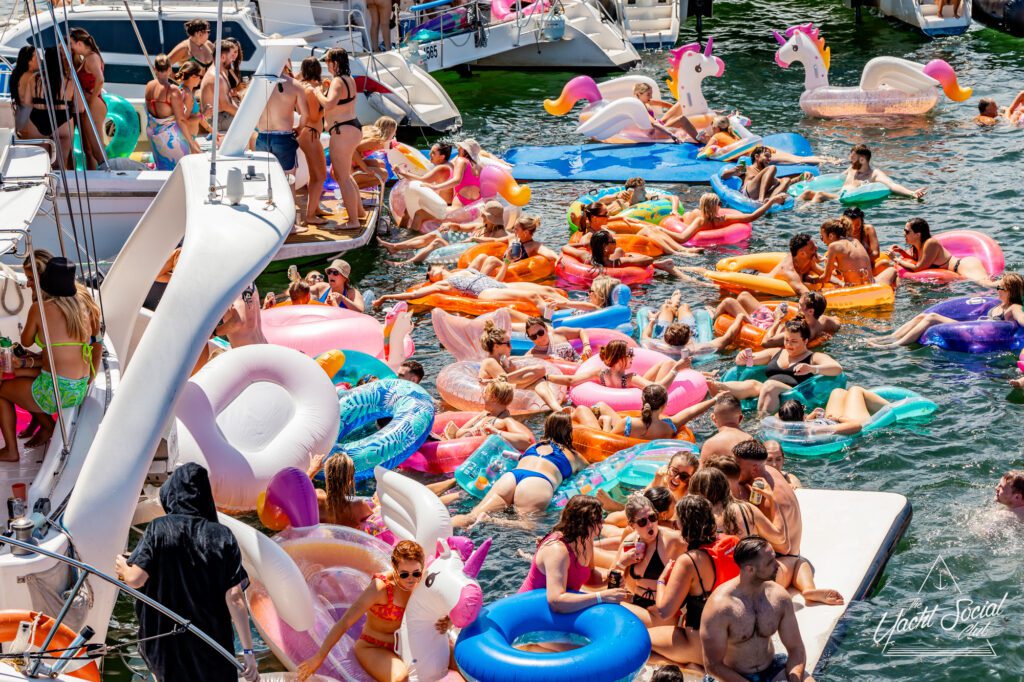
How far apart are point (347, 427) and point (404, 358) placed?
58.0 inches

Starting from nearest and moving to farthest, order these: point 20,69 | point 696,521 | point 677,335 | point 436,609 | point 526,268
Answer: point 436,609
point 696,521
point 677,335
point 20,69
point 526,268

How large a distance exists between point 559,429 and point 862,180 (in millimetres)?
7843

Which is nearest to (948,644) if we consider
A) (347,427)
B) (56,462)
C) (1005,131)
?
(347,427)

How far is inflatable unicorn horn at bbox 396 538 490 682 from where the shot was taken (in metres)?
6.59

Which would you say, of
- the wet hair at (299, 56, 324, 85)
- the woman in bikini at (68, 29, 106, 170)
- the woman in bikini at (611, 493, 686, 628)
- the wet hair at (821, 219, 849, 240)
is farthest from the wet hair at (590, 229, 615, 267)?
the woman in bikini at (611, 493, 686, 628)

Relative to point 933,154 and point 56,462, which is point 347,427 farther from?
point 933,154

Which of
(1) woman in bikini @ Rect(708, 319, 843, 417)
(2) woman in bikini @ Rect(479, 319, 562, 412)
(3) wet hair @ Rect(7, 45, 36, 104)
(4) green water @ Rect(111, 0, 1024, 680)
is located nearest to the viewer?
(4) green water @ Rect(111, 0, 1024, 680)

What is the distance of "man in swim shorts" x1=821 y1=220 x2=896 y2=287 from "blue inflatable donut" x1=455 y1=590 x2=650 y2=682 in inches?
257

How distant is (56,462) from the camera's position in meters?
6.80

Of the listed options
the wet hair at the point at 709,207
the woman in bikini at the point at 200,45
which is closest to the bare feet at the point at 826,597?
the wet hair at the point at 709,207

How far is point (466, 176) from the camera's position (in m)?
15.0

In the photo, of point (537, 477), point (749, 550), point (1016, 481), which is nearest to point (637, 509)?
point (749, 550)

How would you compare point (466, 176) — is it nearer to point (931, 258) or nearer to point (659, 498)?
point (931, 258)

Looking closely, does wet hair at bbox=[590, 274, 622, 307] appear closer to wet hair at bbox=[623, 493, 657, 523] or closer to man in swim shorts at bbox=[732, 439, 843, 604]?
man in swim shorts at bbox=[732, 439, 843, 604]
